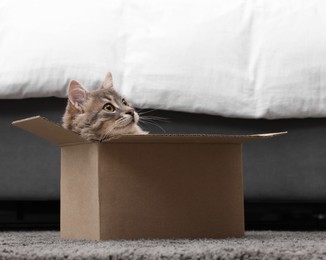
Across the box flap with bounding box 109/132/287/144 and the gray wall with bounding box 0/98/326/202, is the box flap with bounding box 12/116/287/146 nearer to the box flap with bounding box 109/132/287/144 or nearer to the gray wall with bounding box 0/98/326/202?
the box flap with bounding box 109/132/287/144

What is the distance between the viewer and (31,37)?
1.53 meters

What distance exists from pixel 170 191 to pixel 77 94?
258mm

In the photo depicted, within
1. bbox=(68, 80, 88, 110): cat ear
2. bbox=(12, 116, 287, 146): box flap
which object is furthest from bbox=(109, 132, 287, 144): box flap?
bbox=(68, 80, 88, 110): cat ear

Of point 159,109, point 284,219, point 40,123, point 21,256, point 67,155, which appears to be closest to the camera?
point 21,256

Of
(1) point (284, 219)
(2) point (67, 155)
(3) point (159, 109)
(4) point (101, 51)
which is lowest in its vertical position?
(1) point (284, 219)

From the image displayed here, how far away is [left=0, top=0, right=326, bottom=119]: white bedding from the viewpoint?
149 centimetres

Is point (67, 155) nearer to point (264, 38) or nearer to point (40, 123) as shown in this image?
point (40, 123)

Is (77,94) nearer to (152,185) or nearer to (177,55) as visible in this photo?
(152,185)

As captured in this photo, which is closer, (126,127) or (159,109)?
(126,127)

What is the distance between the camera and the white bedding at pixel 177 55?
1.49 m

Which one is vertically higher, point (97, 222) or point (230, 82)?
point (230, 82)

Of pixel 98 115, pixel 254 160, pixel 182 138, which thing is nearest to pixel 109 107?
pixel 98 115

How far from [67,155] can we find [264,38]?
0.60 metres

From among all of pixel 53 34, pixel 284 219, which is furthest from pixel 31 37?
pixel 284 219
